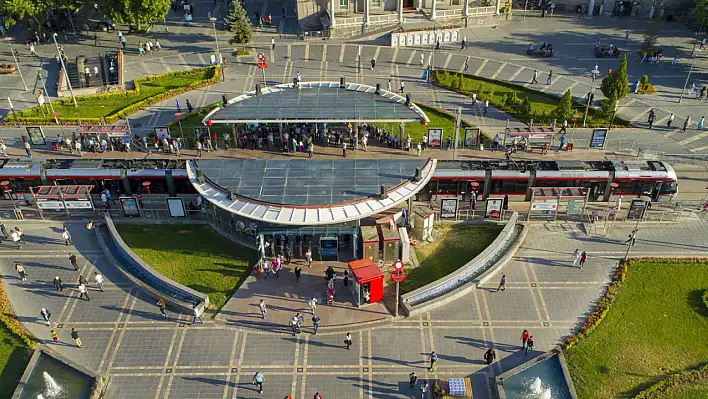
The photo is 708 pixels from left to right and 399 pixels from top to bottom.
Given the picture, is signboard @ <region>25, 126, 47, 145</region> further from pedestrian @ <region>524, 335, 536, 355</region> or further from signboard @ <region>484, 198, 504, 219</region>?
pedestrian @ <region>524, 335, 536, 355</region>

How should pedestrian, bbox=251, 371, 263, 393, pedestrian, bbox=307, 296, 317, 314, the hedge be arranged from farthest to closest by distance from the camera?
1. the hedge
2. pedestrian, bbox=307, 296, 317, 314
3. pedestrian, bbox=251, 371, 263, 393

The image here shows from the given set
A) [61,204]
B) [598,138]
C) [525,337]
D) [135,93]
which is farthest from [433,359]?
[135,93]

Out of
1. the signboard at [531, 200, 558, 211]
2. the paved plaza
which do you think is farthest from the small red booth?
Result: the signboard at [531, 200, 558, 211]

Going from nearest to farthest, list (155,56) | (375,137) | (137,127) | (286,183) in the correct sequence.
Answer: (286,183), (375,137), (137,127), (155,56)

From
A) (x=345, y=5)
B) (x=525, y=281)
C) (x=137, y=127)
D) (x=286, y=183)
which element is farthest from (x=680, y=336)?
(x=345, y=5)

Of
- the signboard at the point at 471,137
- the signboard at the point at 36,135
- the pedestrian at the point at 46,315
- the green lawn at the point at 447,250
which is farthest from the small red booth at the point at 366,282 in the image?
the signboard at the point at 36,135

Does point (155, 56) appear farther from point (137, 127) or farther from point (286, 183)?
point (286, 183)

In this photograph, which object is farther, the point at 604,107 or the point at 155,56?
the point at 155,56

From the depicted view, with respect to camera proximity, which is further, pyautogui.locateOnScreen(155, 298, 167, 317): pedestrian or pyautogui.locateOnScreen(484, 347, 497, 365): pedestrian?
pyautogui.locateOnScreen(155, 298, 167, 317): pedestrian
